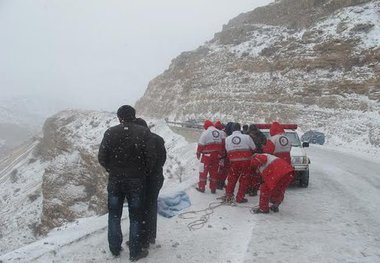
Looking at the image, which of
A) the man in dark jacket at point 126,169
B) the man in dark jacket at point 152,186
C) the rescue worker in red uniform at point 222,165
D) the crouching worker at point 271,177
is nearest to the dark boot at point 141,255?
the man in dark jacket at point 126,169

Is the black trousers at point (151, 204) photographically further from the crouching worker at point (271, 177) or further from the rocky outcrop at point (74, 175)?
the rocky outcrop at point (74, 175)

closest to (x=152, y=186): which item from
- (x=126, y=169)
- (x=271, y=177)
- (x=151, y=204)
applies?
(x=151, y=204)

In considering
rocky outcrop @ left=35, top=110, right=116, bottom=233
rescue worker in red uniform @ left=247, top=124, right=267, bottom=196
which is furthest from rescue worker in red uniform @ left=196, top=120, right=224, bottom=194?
rocky outcrop @ left=35, top=110, right=116, bottom=233

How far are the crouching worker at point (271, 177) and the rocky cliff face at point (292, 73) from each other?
19.4 m

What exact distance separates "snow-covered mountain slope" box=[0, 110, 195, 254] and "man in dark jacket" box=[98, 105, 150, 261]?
10.7 metres

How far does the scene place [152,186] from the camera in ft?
22.5

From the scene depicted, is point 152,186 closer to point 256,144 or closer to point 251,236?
point 251,236

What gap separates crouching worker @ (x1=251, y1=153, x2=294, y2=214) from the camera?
866cm

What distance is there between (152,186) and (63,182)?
2493 centimetres

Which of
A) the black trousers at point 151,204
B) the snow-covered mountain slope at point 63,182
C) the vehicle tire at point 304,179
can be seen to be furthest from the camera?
the snow-covered mountain slope at point 63,182

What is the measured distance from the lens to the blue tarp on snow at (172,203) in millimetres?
8736

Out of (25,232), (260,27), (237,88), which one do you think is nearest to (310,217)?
(25,232)

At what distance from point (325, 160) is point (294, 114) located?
20.5m

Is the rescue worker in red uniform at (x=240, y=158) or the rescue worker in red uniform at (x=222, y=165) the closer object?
the rescue worker in red uniform at (x=240, y=158)
